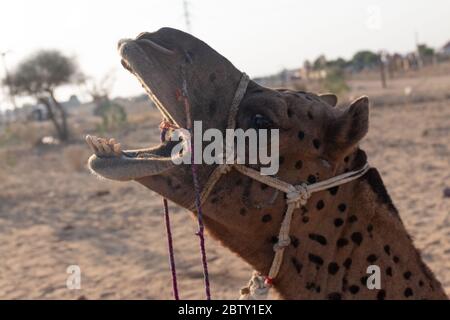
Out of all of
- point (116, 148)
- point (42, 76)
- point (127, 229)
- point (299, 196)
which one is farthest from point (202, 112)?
point (42, 76)

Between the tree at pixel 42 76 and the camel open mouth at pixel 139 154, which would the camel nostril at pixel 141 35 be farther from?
the tree at pixel 42 76

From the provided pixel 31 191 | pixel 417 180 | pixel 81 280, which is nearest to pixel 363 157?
pixel 81 280

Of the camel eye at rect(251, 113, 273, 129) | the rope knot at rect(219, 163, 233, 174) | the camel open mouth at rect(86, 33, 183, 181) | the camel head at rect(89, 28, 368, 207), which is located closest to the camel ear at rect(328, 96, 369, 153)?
the camel head at rect(89, 28, 368, 207)

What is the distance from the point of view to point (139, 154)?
220 cm

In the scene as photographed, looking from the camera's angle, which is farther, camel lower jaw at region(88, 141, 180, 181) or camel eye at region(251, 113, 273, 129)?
camel eye at region(251, 113, 273, 129)

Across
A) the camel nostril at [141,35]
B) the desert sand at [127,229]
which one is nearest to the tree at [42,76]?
the desert sand at [127,229]

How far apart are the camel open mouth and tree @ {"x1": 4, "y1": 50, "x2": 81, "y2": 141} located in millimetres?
26324

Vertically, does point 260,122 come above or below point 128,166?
above

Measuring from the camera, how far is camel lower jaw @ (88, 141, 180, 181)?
206cm

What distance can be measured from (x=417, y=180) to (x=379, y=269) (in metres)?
7.99

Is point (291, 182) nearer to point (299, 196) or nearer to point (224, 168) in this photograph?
point (299, 196)

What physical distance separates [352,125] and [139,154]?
2.61ft

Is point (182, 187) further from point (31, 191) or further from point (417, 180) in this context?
point (31, 191)

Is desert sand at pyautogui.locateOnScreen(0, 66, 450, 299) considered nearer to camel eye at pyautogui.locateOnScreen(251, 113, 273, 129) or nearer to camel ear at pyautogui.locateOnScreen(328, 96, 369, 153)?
camel eye at pyautogui.locateOnScreen(251, 113, 273, 129)
